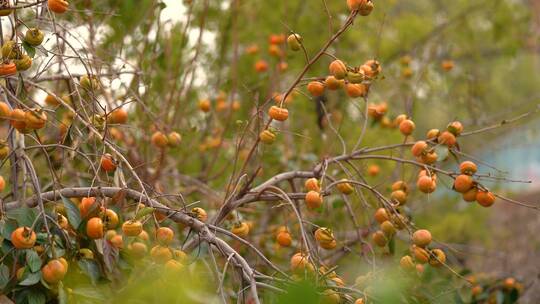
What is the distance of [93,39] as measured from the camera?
2553mm

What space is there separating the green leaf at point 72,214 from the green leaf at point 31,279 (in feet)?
0.49

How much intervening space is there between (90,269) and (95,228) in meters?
0.13

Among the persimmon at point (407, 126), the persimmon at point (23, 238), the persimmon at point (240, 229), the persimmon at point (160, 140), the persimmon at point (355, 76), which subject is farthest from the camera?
the persimmon at point (160, 140)

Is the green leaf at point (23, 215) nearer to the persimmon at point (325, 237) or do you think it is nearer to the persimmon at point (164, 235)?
the persimmon at point (164, 235)

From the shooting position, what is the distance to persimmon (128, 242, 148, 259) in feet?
5.96

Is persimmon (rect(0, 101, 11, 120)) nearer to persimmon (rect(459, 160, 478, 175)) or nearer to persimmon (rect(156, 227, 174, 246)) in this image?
persimmon (rect(156, 227, 174, 246))

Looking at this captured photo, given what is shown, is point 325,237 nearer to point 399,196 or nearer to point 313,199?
point 313,199

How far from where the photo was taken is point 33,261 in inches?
58.9

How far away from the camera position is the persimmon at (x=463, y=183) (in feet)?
6.02

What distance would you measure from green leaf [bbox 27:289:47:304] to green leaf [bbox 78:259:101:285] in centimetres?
11

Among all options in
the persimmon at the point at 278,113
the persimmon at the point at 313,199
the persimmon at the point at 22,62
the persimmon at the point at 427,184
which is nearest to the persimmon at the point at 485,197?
the persimmon at the point at 427,184

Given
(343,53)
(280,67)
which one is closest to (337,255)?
(280,67)

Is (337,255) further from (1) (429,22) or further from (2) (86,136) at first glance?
(1) (429,22)

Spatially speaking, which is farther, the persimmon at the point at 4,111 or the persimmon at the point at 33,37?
the persimmon at the point at 33,37
